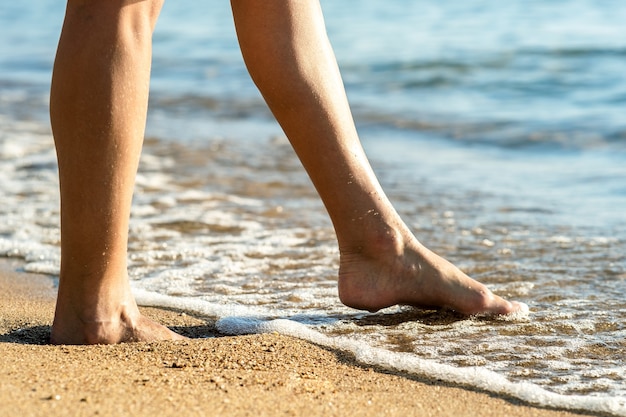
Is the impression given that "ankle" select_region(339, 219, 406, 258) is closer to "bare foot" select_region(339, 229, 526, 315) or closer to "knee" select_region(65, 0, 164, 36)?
"bare foot" select_region(339, 229, 526, 315)

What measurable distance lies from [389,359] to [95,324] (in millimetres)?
601

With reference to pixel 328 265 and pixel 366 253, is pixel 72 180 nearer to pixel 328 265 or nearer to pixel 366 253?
pixel 366 253

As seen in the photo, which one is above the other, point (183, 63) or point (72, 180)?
point (183, 63)

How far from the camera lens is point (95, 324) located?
1884mm

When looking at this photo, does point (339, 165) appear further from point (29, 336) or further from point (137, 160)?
point (29, 336)

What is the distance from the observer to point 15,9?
738 inches

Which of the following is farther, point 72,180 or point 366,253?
point 366,253

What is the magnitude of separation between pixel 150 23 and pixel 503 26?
1025 cm

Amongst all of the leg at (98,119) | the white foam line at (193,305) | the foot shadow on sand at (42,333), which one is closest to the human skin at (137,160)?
the leg at (98,119)

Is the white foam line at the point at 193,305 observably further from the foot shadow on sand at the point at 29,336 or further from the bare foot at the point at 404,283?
the foot shadow on sand at the point at 29,336

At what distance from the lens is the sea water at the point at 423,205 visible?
2092mm

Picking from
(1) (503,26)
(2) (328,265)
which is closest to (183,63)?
(1) (503,26)

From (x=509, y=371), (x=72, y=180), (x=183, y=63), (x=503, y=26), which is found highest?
(x=503, y=26)

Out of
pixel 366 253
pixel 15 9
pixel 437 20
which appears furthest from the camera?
pixel 15 9
